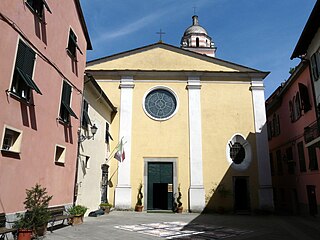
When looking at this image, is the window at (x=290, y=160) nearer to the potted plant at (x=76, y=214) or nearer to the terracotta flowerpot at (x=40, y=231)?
the potted plant at (x=76, y=214)

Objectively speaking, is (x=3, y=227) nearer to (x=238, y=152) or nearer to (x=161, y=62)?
(x=238, y=152)

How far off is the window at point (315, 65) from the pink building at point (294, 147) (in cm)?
→ 79

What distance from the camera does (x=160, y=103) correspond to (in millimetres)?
19516

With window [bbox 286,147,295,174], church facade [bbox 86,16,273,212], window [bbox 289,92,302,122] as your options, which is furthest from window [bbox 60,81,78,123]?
window [bbox 286,147,295,174]

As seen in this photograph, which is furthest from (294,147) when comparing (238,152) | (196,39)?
(196,39)

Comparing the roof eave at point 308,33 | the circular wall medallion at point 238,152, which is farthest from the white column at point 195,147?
the roof eave at point 308,33

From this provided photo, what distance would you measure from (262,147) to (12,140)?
1526 cm

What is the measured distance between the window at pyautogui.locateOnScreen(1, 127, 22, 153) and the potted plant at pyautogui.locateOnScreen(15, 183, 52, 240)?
1292 millimetres

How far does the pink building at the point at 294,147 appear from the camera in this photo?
51.4ft

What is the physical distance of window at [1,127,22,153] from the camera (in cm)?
738

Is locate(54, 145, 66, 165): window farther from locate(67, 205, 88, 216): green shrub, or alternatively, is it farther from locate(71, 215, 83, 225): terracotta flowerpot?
locate(71, 215, 83, 225): terracotta flowerpot

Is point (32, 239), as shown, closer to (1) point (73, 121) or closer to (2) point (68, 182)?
(2) point (68, 182)

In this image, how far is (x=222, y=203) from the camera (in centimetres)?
1764

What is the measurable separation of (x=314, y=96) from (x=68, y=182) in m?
12.9
